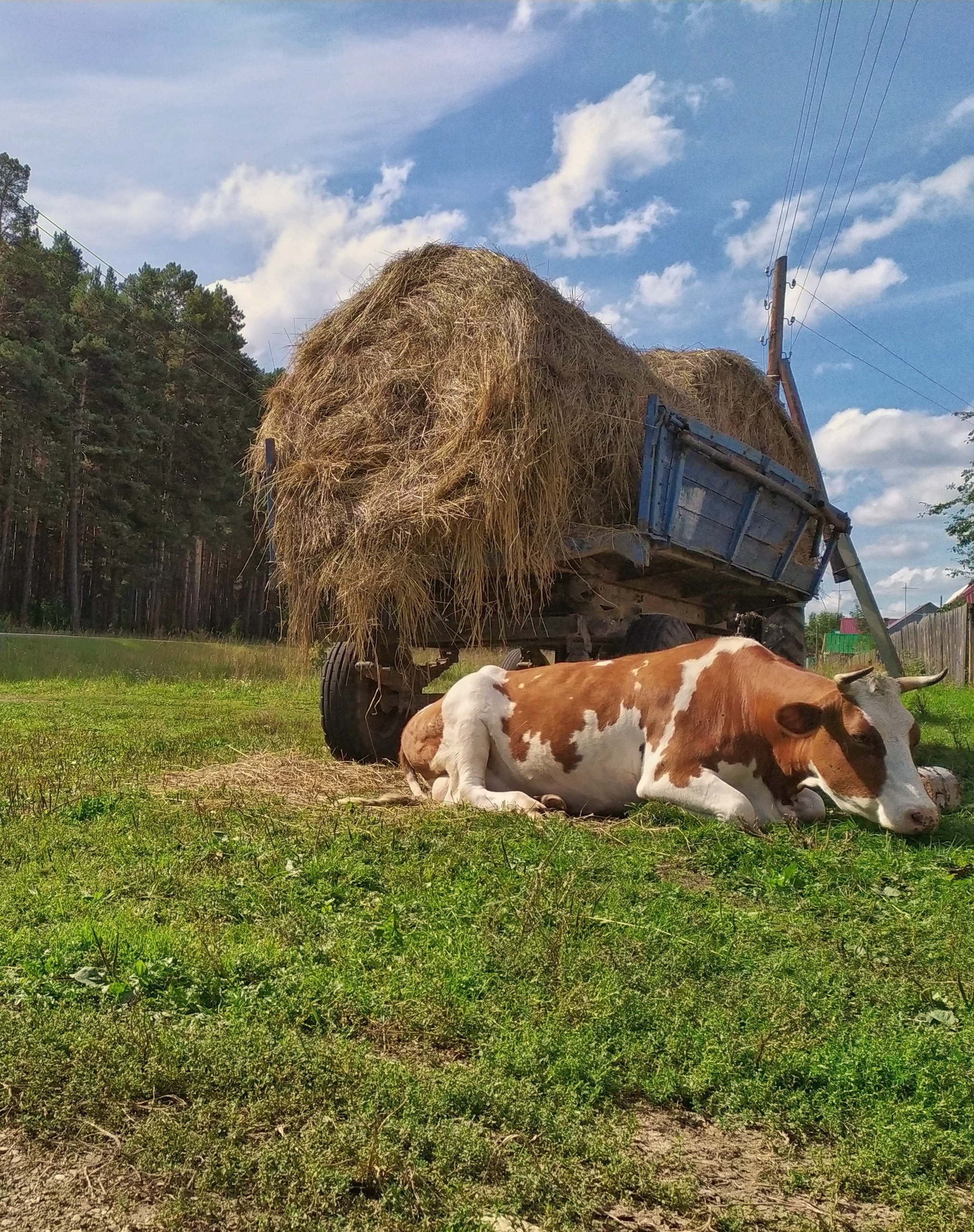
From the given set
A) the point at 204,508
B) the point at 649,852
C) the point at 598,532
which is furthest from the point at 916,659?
the point at 204,508

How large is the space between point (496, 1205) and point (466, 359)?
5088mm

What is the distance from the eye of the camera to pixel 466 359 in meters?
6.02

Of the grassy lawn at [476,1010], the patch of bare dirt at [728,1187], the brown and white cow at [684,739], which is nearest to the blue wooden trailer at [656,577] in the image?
the brown and white cow at [684,739]

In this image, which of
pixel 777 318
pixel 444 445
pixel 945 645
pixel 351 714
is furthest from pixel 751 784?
pixel 945 645

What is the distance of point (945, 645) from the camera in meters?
20.4

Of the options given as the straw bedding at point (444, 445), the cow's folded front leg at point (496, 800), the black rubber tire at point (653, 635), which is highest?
the straw bedding at point (444, 445)

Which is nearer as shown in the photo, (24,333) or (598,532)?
(598,532)

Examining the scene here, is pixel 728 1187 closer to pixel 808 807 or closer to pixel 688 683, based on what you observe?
pixel 808 807

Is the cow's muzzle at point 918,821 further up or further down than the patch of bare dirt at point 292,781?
further up

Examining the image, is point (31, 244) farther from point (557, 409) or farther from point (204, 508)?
point (557, 409)

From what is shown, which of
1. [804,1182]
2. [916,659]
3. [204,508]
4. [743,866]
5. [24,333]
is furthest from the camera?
[204,508]

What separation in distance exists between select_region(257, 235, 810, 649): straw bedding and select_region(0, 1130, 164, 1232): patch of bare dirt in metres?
4.23

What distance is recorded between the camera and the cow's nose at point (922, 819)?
165 inches

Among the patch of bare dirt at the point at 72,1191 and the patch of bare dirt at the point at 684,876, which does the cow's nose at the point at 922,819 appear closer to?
the patch of bare dirt at the point at 684,876
